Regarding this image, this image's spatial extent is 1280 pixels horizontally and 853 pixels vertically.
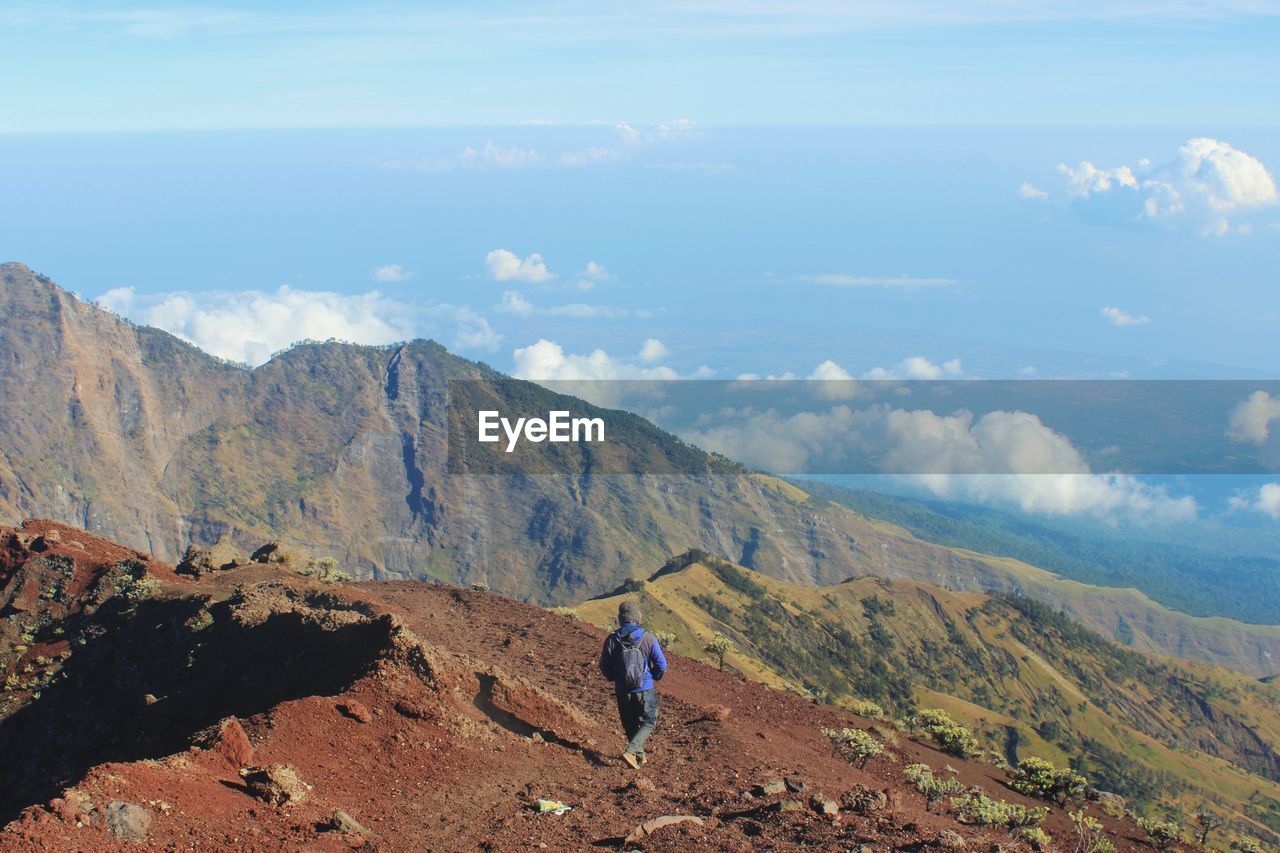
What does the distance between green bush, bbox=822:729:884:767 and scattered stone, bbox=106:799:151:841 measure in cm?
1834

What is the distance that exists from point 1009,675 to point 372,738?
147159 millimetres

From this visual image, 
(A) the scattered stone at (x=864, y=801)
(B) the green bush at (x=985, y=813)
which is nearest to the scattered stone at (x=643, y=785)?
(A) the scattered stone at (x=864, y=801)

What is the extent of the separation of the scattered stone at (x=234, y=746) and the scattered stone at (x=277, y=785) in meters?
0.31

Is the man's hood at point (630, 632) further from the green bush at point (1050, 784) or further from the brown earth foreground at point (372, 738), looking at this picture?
the green bush at point (1050, 784)

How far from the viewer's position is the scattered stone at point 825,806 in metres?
17.6

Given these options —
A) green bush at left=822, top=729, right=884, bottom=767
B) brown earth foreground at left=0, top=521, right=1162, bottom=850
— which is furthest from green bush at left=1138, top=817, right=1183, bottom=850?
green bush at left=822, top=729, right=884, bottom=767

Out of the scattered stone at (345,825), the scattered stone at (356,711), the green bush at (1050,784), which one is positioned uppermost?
the scattered stone at (356,711)

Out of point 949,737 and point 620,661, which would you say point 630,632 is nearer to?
point 620,661

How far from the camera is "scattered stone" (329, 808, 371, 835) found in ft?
50.2

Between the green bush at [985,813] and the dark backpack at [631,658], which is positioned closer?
the dark backpack at [631,658]

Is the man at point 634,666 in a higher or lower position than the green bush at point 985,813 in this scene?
higher

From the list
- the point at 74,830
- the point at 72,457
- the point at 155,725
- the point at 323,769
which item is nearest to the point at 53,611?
the point at 155,725

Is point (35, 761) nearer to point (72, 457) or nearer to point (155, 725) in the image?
point (155, 725)

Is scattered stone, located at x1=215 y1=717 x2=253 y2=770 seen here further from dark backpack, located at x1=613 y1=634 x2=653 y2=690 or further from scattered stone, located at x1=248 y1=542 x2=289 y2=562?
scattered stone, located at x1=248 y1=542 x2=289 y2=562
